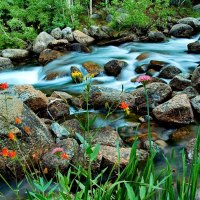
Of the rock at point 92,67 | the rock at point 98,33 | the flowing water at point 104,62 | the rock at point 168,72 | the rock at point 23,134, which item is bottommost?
the flowing water at point 104,62

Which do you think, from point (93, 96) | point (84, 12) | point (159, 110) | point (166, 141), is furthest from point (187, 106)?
point (84, 12)

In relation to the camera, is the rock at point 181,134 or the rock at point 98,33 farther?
the rock at point 98,33

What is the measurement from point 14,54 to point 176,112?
8205 mm

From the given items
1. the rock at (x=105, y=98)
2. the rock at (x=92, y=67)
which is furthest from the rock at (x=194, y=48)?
the rock at (x=105, y=98)

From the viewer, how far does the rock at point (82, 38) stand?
1439 cm

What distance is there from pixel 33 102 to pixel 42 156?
2.15 metres

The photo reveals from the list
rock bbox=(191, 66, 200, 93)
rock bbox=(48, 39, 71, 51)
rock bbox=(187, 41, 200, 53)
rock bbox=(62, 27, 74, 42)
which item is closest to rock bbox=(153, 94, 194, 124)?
rock bbox=(191, 66, 200, 93)

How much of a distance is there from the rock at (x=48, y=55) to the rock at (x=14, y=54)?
87 cm

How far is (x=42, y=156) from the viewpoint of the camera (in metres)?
4.55

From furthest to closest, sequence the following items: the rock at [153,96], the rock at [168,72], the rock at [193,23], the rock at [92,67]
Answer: the rock at [193,23] < the rock at [92,67] < the rock at [168,72] < the rock at [153,96]

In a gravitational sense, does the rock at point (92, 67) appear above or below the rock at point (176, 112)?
below

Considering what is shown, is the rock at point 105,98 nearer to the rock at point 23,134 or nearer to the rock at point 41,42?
the rock at point 23,134

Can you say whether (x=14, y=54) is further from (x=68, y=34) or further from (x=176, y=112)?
(x=176, y=112)

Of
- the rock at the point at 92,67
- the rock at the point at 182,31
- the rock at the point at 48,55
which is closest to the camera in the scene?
the rock at the point at 92,67
